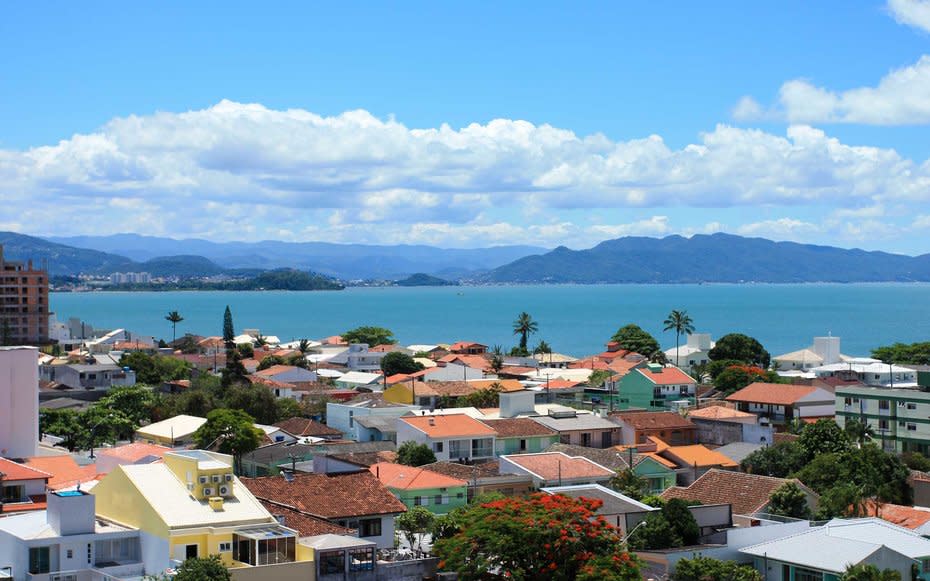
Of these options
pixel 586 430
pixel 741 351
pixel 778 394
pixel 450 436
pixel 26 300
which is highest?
pixel 26 300

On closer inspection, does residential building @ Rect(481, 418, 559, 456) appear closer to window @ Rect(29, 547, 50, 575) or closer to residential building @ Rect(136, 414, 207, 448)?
residential building @ Rect(136, 414, 207, 448)

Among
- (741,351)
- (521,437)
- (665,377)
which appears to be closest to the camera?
(521,437)

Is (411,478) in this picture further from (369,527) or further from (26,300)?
(26,300)

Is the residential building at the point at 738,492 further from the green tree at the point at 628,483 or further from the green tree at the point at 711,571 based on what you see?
the green tree at the point at 711,571

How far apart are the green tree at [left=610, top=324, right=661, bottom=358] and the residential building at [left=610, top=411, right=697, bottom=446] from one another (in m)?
47.4

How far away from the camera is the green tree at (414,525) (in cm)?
3209

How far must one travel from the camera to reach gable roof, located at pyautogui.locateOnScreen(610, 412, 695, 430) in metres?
50.9

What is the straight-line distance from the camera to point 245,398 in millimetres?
57438

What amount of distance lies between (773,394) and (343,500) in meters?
32.8

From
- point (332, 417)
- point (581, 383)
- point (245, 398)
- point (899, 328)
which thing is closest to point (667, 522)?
point (332, 417)

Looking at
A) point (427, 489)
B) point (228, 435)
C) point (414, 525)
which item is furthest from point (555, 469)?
point (228, 435)

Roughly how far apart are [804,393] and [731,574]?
3068cm

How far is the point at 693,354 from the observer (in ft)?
318

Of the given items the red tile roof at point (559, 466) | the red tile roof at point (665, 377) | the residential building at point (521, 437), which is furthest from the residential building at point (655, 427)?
the red tile roof at point (665, 377)
